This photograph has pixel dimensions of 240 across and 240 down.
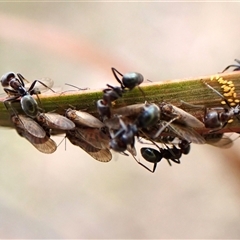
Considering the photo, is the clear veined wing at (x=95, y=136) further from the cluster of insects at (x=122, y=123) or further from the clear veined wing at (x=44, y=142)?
the clear veined wing at (x=44, y=142)

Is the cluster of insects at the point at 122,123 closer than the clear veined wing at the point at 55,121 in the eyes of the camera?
Yes

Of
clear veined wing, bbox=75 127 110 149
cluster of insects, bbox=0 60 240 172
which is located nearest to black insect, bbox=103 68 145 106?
cluster of insects, bbox=0 60 240 172

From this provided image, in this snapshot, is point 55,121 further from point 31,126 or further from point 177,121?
point 177,121

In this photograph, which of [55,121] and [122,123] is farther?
[55,121]

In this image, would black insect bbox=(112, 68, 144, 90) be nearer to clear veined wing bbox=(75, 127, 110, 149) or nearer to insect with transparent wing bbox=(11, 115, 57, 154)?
clear veined wing bbox=(75, 127, 110, 149)

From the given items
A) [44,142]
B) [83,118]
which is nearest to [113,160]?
[44,142]

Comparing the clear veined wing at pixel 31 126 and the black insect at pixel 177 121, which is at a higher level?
the black insect at pixel 177 121

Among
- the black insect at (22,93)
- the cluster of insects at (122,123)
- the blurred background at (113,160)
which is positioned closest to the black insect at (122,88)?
the cluster of insects at (122,123)
